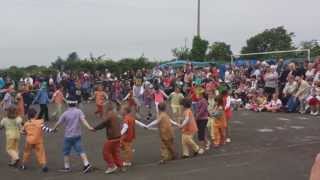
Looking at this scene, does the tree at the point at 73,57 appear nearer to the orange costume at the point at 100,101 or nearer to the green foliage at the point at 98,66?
the green foliage at the point at 98,66

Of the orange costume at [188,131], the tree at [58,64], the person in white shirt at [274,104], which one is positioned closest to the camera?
the orange costume at [188,131]

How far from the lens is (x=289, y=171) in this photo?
1275 centimetres

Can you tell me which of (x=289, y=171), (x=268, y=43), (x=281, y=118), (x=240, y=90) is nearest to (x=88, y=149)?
(x=289, y=171)

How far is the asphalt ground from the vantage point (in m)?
12.8

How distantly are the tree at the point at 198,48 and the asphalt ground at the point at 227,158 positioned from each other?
2900 cm

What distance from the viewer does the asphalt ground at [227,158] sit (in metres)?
12.8

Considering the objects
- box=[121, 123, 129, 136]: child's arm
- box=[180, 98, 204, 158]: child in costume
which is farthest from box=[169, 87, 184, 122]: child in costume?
box=[121, 123, 129, 136]: child's arm

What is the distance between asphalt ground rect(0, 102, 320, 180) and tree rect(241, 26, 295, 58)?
5782 centimetres

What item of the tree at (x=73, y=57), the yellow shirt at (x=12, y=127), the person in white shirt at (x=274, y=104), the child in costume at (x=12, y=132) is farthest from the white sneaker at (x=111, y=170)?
the tree at (x=73, y=57)

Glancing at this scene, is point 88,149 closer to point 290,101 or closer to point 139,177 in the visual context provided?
point 139,177

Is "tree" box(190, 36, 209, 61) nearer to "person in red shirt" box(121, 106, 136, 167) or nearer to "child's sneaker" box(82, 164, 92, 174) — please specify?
"person in red shirt" box(121, 106, 136, 167)

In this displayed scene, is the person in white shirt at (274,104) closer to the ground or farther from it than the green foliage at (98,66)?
closer to the ground

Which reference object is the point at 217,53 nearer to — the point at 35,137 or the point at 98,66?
the point at 98,66

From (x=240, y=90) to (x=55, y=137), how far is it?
11.1 meters
